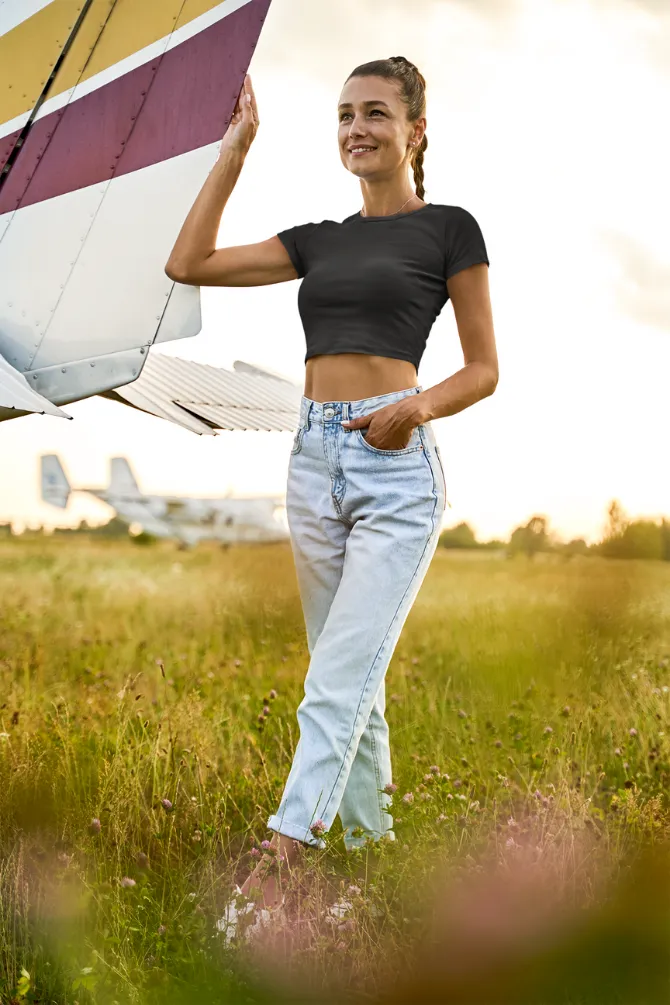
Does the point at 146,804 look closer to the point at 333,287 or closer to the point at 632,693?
the point at 333,287

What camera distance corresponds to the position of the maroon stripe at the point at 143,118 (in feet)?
9.09

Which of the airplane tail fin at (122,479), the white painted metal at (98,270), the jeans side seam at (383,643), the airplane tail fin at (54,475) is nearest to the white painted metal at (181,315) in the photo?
the white painted metal at (98,270)

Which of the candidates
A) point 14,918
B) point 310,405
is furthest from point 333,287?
point 14,918

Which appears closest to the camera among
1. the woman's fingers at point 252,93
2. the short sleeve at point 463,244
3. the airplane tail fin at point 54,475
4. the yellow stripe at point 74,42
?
the short sleeve at point 463,244

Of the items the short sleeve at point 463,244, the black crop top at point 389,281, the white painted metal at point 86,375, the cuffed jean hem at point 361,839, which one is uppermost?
the short sleeve at point 463,244

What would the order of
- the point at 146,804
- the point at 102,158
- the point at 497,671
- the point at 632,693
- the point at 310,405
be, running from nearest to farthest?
the point at 310,405 < the point at 102,158 < the point at 146,804 < the point at 632,693 < the point at 497,671

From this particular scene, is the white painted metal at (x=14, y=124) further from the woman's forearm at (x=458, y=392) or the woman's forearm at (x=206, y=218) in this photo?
the woman's forearm at (x=458, y=392)

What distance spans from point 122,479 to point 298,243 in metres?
16.3

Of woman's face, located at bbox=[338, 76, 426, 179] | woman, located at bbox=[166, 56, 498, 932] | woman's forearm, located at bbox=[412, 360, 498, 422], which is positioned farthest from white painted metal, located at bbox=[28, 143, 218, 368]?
woman's forearm, located at bbox=[412, 360, 498, 422]

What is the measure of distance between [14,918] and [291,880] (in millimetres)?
865

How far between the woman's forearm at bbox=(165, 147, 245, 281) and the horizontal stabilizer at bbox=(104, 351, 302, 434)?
475 mm

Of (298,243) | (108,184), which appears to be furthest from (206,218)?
(108,184)

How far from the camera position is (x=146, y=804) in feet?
11.5

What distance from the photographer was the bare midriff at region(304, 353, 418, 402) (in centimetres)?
243
